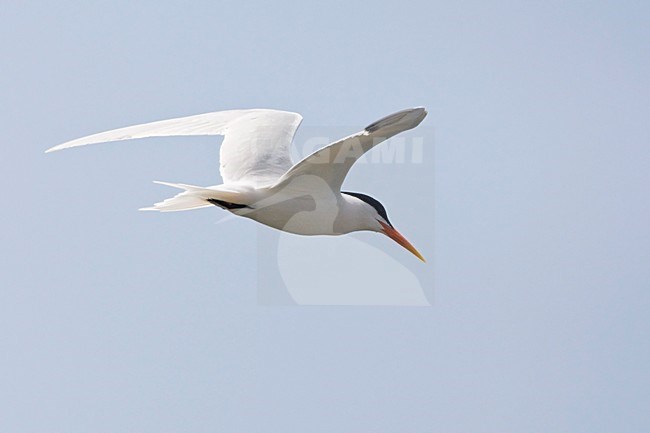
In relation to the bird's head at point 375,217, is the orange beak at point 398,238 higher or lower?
lower

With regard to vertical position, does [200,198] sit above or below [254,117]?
below

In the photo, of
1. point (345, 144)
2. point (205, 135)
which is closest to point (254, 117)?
point (205, 135)

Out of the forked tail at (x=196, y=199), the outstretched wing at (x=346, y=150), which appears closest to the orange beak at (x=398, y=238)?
the outstretched wing at (x=346, y=150)

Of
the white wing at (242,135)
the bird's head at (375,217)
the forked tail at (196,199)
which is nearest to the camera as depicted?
the forked tail at (196,199)

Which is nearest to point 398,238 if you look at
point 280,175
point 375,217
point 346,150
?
point 375,217

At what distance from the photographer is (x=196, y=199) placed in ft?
35.6

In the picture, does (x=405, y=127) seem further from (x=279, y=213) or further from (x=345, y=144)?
(x=279, y=213)

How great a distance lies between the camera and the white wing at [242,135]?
11.6 metres

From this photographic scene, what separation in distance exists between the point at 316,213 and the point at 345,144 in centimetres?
141

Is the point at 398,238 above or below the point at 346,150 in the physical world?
below

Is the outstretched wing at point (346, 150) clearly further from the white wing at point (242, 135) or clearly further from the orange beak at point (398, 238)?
the orange beak at point (398, 238)

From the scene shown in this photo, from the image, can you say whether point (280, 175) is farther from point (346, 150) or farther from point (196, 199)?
point (346, 150)

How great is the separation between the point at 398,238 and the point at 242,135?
1.90m

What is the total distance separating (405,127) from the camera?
938cm
